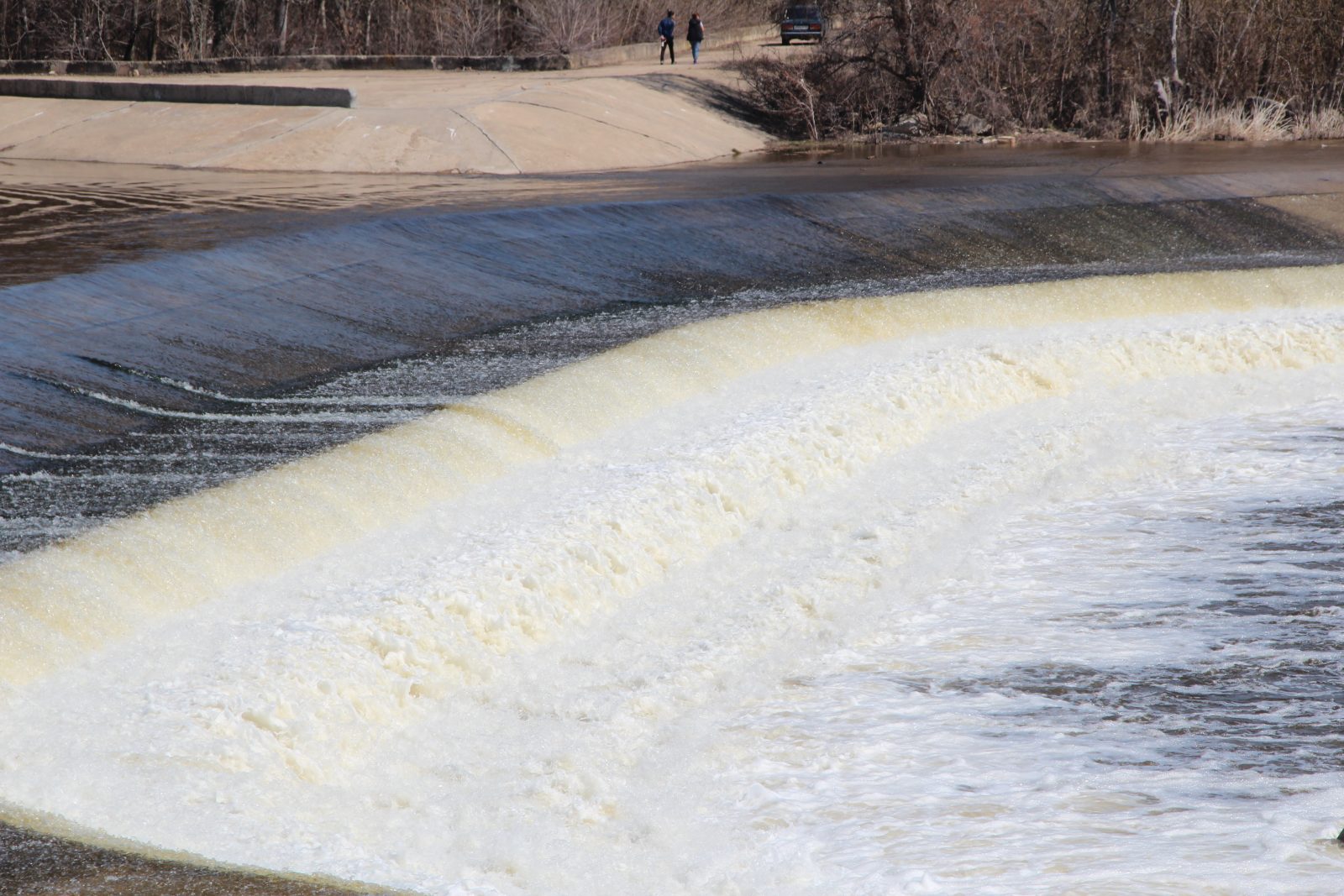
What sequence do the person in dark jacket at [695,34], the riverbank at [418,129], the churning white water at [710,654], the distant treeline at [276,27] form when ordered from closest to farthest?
the churning white water at [710,654]
the riverbank at [418,129]
the person in dark jacket at [695,34]
the distant treeline at [276,27]

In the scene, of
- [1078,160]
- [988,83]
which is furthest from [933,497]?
[988,83]

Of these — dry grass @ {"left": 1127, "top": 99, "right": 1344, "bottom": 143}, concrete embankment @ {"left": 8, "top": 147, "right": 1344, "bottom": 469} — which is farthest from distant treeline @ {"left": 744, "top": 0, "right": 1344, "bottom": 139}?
concrete embankment @ {"left": 8, "top": 147, "right": 1344, "bottom": 469}

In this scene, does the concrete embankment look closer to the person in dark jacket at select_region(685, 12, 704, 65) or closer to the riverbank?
the riverbank

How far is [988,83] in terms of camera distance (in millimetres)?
23312

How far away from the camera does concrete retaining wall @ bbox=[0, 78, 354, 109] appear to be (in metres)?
20.5

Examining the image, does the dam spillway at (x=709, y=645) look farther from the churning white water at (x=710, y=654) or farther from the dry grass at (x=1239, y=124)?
the dry grass at (x=1239, y=124)

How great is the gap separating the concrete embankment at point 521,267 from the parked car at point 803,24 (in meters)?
13.7

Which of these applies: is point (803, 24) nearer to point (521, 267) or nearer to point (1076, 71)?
point (1076, 71)

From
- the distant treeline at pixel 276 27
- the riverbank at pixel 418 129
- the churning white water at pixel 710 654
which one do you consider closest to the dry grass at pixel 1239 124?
the riverbank at pixel 418 129

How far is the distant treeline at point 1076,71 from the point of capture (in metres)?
21.8

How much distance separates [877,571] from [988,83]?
1769cm

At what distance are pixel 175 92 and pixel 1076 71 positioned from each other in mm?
Answer: 13946

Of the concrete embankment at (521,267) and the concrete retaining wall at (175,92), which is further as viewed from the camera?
the concrete retaining wall at (175,92)

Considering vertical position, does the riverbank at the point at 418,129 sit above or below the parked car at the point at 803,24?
below
